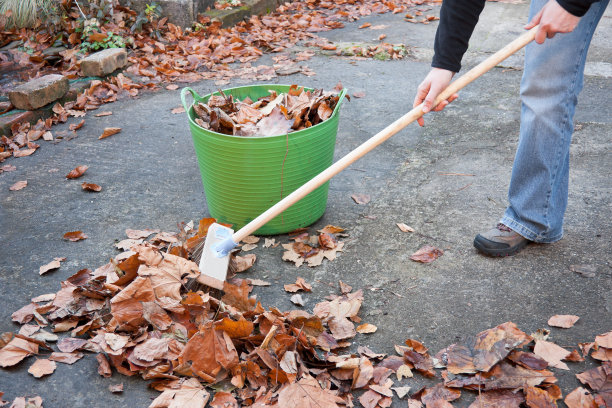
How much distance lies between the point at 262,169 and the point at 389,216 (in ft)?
2.49

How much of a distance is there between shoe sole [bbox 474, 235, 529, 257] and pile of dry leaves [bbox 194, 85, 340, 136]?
36.0 inches

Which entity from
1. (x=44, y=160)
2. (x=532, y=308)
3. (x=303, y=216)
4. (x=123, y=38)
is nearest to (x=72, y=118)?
(x=44, y=160)

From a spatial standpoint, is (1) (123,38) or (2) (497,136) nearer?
(2) (497,136)

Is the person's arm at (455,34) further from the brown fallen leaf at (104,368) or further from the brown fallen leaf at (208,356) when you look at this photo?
the brown fallen leaf at (104,368)

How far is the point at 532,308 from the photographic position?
2.15m

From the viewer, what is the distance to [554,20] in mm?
1765

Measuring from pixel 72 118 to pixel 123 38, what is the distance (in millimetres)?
1329

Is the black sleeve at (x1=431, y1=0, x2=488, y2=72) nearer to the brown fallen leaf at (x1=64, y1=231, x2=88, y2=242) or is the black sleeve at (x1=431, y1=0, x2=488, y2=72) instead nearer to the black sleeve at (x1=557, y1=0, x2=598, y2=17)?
the black sleeve at (x1=557, y1=0, x2=598, y2=17)

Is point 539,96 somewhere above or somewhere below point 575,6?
below

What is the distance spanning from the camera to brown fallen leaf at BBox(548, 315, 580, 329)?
6.70ft

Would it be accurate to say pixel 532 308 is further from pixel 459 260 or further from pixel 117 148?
pixel 117 148

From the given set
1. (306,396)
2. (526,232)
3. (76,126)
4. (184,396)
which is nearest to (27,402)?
(184,396)

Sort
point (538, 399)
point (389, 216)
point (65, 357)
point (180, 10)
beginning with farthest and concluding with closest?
point (180, 10), point (389, 216), point (65, 357), point (538, 399)

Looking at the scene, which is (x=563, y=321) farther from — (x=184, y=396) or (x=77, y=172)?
(x=77, y=172)
